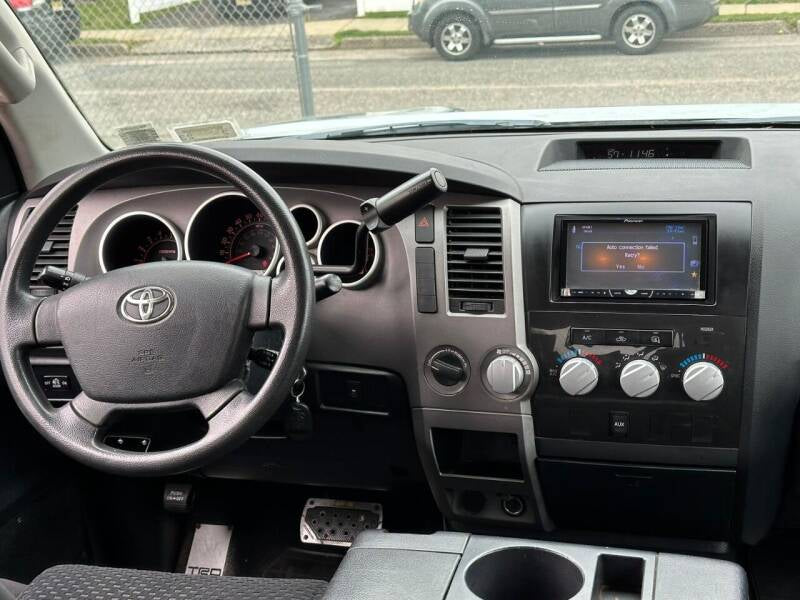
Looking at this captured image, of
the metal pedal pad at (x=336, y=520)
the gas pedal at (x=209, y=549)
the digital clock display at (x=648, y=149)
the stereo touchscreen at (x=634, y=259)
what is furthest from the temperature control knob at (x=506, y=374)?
the gas pedal at (x=209, y=549)

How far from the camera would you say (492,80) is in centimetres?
265

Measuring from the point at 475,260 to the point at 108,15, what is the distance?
1797 millimetres

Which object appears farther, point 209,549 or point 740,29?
point 209,549

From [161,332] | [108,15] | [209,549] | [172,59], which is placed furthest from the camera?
[172,59]

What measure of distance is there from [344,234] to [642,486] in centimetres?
99

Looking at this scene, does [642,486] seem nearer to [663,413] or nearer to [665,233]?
[663,413]

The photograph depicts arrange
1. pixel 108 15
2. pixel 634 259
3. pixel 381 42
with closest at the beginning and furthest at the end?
1. pixel 634 259
2. pixel 381 42
3. pixel 108 15

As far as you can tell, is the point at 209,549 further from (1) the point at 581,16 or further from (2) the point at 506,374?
(1) the point at 581,16

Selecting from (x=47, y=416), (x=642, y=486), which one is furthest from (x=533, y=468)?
(x=47, y=416)

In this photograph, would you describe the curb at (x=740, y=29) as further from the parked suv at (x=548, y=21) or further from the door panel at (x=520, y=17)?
the door panel at (x=520, y=17)

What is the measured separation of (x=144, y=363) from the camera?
6.14 ft

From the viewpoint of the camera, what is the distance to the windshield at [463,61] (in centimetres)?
240

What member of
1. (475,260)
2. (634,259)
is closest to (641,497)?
(634,259)

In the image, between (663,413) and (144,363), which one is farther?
(663,413)
